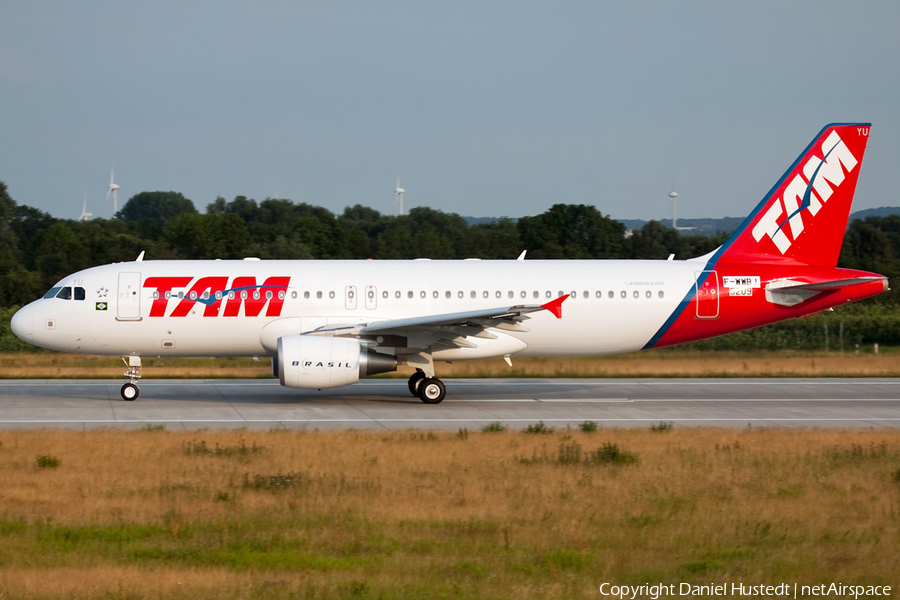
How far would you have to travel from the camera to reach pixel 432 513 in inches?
433

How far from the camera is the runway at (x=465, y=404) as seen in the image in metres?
19.6

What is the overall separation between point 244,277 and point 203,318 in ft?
4.51

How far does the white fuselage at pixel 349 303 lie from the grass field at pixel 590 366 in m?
6.27

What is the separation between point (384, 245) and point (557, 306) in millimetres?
40605

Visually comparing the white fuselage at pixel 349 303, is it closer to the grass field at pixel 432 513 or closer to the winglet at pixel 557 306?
the winglet at pixel 557 306

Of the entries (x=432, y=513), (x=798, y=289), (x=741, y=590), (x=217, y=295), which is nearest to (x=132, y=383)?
(x=217, y=295)

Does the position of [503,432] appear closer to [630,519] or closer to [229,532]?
[630,519]

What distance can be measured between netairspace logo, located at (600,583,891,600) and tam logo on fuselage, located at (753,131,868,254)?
55.7ft

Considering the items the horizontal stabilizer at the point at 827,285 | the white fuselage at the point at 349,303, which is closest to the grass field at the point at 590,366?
the white fuselage at the point at 349,303

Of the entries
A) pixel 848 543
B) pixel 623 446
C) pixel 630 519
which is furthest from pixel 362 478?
pixel 848 543

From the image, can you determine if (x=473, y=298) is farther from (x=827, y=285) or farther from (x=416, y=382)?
(x=827, y=285)

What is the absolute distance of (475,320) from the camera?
21.1 m

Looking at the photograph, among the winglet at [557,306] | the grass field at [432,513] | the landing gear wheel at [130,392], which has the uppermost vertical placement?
the winglet at [557,306]

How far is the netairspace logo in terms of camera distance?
808 centimetres
